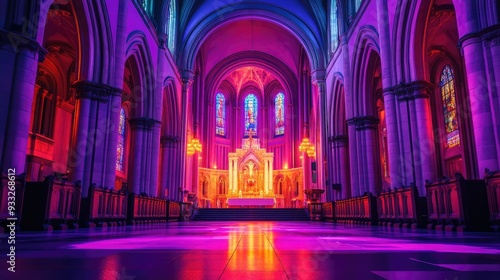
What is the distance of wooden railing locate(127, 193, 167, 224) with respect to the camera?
12.3 m

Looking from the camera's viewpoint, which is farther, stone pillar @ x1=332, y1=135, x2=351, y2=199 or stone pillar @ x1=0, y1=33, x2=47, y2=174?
stone pillar @ x1=332, y1=135, x2=351, y2=199

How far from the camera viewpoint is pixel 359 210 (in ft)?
44.2

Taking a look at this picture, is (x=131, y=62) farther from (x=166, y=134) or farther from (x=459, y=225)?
(x=459, y=225)

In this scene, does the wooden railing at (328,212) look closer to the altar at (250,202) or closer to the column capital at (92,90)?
the altar at (250,202)

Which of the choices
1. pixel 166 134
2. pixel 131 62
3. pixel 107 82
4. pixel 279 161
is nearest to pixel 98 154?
pixel 107 82

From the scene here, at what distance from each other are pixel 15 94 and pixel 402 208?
10118mm

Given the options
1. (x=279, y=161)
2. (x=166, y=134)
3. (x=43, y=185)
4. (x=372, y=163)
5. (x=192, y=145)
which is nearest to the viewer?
(x=43, y=185)

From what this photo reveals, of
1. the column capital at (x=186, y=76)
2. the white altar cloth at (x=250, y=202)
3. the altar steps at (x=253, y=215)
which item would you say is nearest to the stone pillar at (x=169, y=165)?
the altar steps at (x=253, y=215)

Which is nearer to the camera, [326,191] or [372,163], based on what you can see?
[372,163]

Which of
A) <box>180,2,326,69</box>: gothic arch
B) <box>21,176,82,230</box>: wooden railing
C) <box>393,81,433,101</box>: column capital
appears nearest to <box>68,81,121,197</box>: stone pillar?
<box>21,176,82,230</box>: wooden railing

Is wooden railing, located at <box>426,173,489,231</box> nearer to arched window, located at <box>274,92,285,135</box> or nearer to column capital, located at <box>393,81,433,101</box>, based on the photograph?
column capital, located at <box>393,81,433,101</box>

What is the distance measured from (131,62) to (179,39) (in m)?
7.32

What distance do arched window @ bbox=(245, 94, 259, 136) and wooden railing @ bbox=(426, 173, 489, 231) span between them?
1179 inches

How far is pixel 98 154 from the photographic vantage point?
1203 cm
